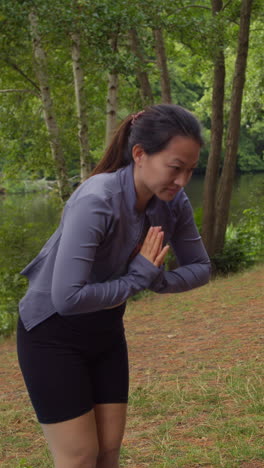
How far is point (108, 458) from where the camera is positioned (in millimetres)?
2615

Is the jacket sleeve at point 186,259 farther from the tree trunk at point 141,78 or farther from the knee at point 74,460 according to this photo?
the tree trunk at point 141,78

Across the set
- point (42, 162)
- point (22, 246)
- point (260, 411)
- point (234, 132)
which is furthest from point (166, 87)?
point (260, 411)

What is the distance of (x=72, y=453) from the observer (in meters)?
2.35

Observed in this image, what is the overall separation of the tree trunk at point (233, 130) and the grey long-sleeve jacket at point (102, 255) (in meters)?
10.5

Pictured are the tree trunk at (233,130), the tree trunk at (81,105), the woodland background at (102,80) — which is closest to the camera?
the woodland background at (102,80)

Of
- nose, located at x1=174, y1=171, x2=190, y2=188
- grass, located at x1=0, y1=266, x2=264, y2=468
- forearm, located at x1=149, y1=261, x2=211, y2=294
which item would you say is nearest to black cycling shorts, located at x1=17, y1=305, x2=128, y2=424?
forearm, located at x1=149, y1=261, x2=211, y2=294

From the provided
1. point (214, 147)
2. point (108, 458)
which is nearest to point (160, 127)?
point (108, 458)

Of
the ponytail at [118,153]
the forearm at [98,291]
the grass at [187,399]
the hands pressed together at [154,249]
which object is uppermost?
the ponytail at [118,153]

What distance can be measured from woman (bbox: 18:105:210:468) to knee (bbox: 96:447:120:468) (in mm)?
93

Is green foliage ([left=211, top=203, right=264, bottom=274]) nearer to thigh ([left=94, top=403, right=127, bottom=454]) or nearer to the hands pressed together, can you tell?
thigh ([left=94, top=403, right=127, bottom=454])

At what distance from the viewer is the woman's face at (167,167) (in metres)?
2.32

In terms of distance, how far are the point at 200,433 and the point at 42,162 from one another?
10288 mm

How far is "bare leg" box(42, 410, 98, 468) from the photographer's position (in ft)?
7.72

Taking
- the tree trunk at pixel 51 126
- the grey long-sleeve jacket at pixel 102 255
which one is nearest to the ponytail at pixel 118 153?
the grey long-sleeve jacket at pixel 102 255
